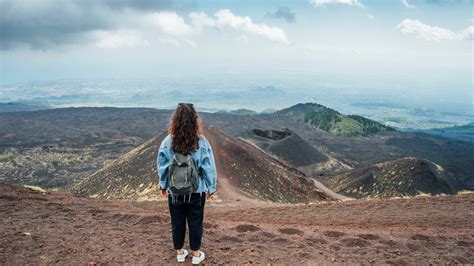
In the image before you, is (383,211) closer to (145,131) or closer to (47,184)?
(47,184)

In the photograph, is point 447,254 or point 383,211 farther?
point 383,211

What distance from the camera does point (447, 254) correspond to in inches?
299

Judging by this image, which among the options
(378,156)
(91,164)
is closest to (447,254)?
(91,164)

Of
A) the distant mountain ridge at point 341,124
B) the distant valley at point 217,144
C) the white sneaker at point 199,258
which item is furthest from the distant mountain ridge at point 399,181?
the distant mountain ridge at point 341,124

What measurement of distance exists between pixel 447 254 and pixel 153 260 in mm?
5922

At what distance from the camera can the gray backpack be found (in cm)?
604

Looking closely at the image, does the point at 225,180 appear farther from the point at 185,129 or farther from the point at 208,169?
the point at 185,129

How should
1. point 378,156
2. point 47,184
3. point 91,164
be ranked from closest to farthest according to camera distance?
point 47,184
point 91,164
point 378,156

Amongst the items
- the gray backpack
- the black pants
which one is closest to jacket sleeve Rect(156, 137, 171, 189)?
the gray backpack

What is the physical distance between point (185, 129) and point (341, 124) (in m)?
115

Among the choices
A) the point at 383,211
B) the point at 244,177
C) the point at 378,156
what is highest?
the point at 383,211

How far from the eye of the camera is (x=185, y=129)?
615 cm

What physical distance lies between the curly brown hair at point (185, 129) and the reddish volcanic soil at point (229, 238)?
2112 millimetres

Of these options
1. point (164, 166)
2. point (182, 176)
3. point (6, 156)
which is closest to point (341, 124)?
point (6, 156)
